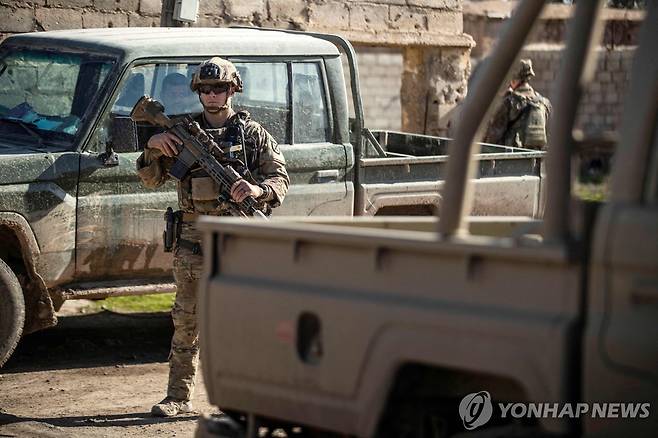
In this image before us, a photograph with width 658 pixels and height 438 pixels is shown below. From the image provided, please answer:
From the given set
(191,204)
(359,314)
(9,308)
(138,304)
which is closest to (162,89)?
(191,204)

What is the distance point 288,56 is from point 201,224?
353 centimetres

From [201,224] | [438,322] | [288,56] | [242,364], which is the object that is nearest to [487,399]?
[438,322]

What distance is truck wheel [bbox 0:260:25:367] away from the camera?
6660 millimetres

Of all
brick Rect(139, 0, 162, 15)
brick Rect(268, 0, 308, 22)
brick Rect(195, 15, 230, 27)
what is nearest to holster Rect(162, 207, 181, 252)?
brick Rect(139, 0, 162, 15)

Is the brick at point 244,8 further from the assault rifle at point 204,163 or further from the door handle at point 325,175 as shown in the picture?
the assault rifle at point 204,163

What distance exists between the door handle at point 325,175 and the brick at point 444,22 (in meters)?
4.34

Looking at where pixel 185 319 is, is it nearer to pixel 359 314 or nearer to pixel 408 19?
pixel 359 314

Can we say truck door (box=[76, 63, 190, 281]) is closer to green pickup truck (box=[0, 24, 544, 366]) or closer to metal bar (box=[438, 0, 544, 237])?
green pickup truck (box=[0, 24, 544, 366])

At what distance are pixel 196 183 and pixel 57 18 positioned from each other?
3.62 meters

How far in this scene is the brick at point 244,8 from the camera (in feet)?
33.7

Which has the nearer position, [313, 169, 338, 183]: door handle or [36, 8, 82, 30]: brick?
[313, 169, 338, 183]: door handle

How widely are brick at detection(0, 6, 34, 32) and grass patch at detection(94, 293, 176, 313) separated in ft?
6.44

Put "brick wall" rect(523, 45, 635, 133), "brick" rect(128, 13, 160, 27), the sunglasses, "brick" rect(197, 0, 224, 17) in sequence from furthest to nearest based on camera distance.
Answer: "brick wall" rect(523, 45, 635, 133)
"brick" rect(197, 0, 224, 17)
"brick" rect(128, 13, 160, 27)
the sunglasses

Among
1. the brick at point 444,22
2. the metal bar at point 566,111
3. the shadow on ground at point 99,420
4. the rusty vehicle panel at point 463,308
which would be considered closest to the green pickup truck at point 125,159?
the shadow on ground at point 99,420
